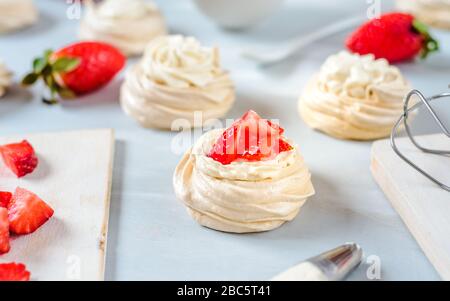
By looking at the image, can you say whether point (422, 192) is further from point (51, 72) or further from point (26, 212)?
point (51, 72)

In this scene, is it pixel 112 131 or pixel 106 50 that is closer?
pixel 112 131

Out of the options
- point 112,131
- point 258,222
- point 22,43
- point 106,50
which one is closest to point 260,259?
point 258,222

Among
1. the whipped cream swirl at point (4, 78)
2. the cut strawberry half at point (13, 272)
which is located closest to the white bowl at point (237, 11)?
the whipped cream swirl at point (4, 78)

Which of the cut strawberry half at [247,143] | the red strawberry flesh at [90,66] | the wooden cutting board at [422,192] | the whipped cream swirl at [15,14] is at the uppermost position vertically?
the cut strawberry half at [247,143]

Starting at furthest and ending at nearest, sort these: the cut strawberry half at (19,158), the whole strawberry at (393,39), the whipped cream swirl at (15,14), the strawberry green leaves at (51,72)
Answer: the whipped cream swirl at (15,14) → the whole strawberry at (393,39) → the strawberry green leaves at (51,72) → the cut strawberry half at (19,158)

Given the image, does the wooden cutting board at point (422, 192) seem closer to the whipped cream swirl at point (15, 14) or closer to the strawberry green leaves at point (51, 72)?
the strawberry green leaves at point (51, 72)
